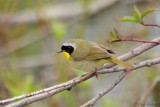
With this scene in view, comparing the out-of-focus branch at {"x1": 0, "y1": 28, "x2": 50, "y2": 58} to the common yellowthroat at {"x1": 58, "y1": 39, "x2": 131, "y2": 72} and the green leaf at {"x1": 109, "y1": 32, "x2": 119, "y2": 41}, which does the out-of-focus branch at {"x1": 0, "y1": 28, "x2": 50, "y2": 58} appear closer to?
the common yellowthroat at {"x1": 58, "y1": 39, "x2": 131, "y2": 72}

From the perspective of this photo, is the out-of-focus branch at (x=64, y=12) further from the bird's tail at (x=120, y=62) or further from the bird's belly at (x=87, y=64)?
the bird's tail at (x=120, y=62)

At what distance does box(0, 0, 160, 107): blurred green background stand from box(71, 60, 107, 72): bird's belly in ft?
0.44

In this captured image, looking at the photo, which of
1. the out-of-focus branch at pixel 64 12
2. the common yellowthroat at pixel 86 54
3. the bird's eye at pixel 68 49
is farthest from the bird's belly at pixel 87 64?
the out-of-focus branch at pixel 64 12

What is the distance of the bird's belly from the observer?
270 centimetres

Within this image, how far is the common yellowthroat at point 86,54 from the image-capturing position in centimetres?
270

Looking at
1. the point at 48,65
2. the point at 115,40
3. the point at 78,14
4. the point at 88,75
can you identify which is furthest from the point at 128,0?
the point at 115,40

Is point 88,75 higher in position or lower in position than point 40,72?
higher

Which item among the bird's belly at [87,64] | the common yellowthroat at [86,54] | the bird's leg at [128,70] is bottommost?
the bird's belly at [87,64]

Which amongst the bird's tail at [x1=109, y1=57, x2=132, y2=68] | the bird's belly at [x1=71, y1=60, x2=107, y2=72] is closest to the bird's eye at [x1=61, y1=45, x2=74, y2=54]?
the bird's belly at [x1=71, y1=60, x2=107, y2=72]

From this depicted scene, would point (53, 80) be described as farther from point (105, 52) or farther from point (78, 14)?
point (105, 52)

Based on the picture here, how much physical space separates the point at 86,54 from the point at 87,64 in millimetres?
102

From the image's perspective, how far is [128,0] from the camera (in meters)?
4.95

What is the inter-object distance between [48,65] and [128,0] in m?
0.95

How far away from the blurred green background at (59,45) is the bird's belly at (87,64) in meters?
0.13
